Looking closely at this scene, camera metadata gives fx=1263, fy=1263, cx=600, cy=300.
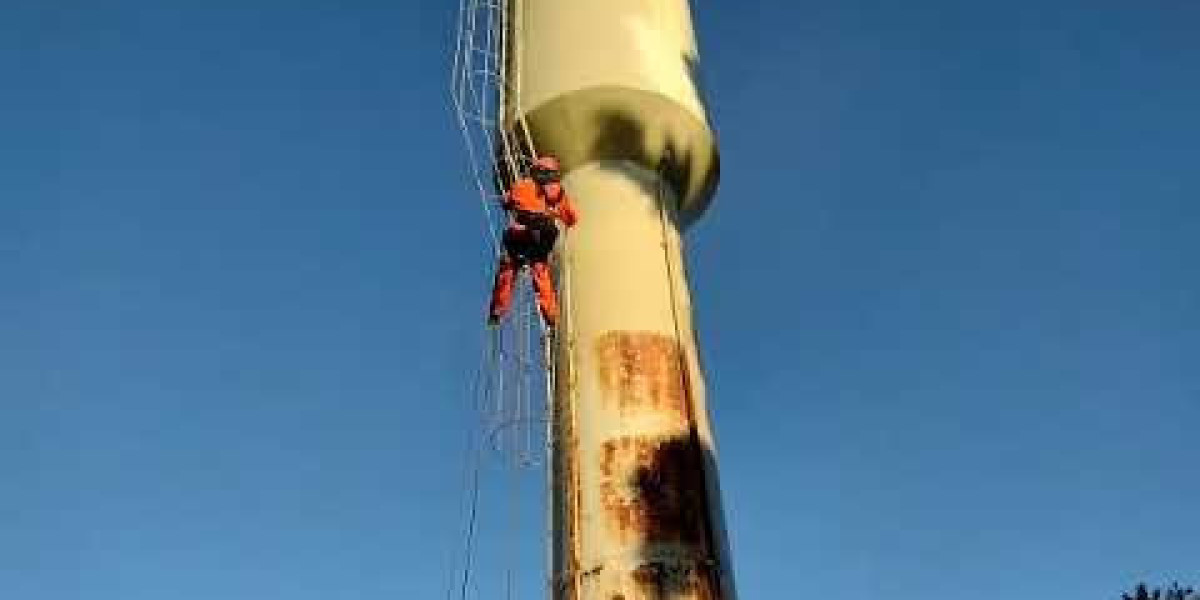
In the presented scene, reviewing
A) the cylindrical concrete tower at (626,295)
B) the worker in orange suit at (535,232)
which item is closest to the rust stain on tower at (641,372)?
the cylindrical concrete tower at (626,295)

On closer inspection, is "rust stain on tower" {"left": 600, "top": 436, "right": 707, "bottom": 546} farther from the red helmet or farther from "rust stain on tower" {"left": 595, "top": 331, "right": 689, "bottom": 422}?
the red helmet

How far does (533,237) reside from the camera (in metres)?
13.6

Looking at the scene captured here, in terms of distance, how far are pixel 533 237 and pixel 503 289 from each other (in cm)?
75

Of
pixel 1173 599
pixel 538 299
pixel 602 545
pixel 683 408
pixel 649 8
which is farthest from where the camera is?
pixel 1173 599

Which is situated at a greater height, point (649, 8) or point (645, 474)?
point (649, 8)

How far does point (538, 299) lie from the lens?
13648mm

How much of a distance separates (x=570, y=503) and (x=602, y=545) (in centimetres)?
68

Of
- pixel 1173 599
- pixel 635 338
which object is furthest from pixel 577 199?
pixel 1173 599

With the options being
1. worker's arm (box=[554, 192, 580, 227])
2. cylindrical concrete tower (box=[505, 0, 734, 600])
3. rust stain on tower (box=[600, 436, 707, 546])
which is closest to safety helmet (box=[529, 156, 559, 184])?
worker's arm (box=[554, 192, 580, 227])

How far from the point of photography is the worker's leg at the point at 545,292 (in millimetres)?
13586

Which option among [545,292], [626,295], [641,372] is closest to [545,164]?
[545,292]

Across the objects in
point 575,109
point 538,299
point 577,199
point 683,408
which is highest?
point 575,109

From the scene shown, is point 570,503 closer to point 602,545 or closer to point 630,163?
point 602,545

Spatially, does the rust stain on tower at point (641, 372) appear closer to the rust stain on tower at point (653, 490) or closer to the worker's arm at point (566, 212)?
the rust stain on tower at point (653, 490)
